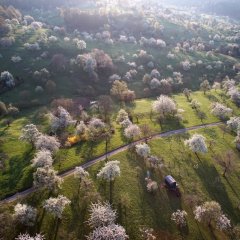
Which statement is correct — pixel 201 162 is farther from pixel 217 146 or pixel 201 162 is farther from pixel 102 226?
pixel 102 226

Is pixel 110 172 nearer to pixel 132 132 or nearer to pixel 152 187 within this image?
pixel 152 187

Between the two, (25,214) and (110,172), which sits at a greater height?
(25,214)

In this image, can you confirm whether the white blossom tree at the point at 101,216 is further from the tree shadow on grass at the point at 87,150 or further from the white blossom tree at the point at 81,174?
the tree shadow on grass at the point at 87,150

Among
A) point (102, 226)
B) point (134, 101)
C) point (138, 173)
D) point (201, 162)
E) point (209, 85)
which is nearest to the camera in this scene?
point (102, 226)

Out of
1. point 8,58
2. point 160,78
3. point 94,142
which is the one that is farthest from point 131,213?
point 8,58

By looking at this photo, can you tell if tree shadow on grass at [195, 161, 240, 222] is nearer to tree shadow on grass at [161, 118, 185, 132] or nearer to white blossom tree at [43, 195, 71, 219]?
tree shadow on grass at [161, 118, 185, 132]

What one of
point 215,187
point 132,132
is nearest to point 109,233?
point 215,187

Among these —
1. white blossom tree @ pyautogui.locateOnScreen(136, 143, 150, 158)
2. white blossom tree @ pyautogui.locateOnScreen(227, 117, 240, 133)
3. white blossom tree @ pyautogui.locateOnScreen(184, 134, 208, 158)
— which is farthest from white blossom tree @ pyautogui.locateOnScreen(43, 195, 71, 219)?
white blossom tree @ pyautogui.locateOnScreen(227, 117, 240, 133)
